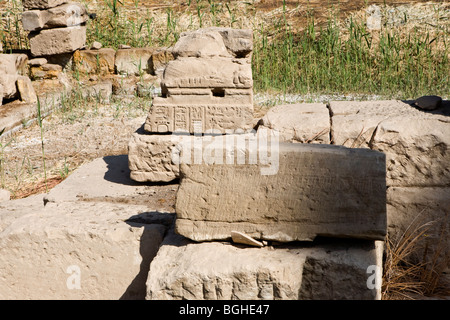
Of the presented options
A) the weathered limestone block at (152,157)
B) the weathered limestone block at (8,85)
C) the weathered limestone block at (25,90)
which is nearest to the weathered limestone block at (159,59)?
the weathered limestone block at (25,90)

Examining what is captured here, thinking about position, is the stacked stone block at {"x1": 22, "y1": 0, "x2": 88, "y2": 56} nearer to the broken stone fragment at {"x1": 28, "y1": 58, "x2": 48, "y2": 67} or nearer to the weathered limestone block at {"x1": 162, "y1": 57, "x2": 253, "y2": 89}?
the broken stone fragment at {"x1": 28, "y1": 58, "x2": 48, "y2": 67}

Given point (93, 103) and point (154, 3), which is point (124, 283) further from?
point (154, 3)

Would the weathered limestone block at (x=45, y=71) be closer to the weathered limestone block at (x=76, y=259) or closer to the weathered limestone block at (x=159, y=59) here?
the weathered limestone block at (x=159, y=59)

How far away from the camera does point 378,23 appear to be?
8688 mm

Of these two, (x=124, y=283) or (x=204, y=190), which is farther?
(x=124, y=283)

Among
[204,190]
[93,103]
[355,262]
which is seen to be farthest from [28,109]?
[355,262]

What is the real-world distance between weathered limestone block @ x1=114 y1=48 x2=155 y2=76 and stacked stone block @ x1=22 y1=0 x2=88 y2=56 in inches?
29.4

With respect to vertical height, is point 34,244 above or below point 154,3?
below

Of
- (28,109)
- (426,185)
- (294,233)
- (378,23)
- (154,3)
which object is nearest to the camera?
(294,233)

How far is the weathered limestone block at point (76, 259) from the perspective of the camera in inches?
105

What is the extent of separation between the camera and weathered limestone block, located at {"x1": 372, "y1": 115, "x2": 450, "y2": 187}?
9.41 feet

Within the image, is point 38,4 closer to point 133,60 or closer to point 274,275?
point 133,60

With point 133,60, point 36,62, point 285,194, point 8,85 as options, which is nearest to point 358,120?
point 285,194
